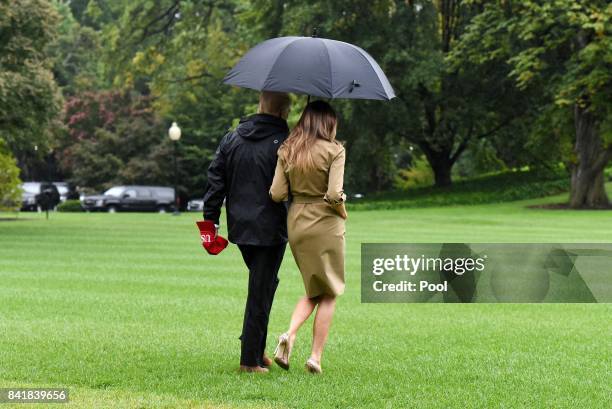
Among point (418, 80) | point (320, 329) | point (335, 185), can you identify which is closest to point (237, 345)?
point (320, 329)

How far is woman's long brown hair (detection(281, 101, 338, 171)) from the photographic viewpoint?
7.46 meters

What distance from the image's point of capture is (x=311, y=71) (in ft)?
25.2

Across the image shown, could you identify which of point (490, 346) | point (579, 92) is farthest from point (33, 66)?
point (490, 346)

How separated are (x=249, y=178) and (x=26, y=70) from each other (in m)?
22.1

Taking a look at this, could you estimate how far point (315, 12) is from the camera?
41.8 meters

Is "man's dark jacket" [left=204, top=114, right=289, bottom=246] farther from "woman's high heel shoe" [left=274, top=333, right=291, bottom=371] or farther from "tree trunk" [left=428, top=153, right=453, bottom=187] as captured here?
"tree trunk" [left=428, top=153, right=453, bottom=187]

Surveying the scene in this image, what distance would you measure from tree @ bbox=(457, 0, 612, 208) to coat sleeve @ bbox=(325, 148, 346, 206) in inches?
1103

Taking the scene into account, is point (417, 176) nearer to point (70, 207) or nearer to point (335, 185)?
point (70, 207)

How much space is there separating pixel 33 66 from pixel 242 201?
877 inches

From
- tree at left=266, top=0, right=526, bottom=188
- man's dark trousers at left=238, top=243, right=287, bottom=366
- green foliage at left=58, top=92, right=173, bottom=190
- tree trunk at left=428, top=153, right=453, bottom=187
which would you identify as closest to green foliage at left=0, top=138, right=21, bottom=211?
tree at left=266, top=0, right=526, bottom=188

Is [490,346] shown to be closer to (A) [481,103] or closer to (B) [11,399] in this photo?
(B) [11,399]

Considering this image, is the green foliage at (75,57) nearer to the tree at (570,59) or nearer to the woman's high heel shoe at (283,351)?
the tree at (570,59)

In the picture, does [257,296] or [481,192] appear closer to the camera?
[257,296]

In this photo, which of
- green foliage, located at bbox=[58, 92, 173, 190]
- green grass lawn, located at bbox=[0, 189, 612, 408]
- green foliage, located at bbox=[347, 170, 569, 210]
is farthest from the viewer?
green foliage, located at bbox=[58, 92, 173, 190]
